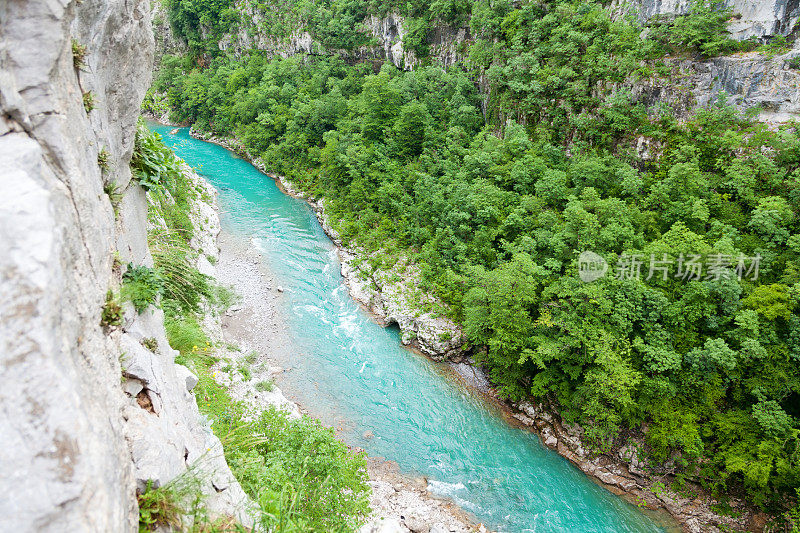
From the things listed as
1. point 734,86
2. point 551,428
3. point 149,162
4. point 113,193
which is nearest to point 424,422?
point 551,428

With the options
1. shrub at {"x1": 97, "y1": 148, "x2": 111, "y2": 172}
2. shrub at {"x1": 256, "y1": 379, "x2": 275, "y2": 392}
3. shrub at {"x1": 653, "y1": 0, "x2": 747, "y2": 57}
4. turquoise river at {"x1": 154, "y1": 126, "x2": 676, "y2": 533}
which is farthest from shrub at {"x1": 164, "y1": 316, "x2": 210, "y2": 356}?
shrub at {"x1": 653, "y1": 0, "x2": 747, "y2": 57}

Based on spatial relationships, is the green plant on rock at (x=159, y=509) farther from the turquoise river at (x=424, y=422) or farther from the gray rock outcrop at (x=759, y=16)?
the gray rock outcrop at (x=759, y=16)

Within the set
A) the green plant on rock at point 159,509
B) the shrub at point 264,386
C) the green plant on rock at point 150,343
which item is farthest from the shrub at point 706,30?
the green plant on rock at point 159,509

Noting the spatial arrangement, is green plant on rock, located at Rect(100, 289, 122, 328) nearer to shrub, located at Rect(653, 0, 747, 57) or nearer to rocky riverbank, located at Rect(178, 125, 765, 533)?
rocky riverbank, located at Rect(178, 125, 765, 533)

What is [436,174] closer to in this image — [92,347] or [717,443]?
[717,443]

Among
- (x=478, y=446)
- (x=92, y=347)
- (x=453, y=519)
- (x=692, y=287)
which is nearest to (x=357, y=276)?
(x=478, y=446)

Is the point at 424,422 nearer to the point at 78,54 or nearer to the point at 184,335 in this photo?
the point at 184,335
